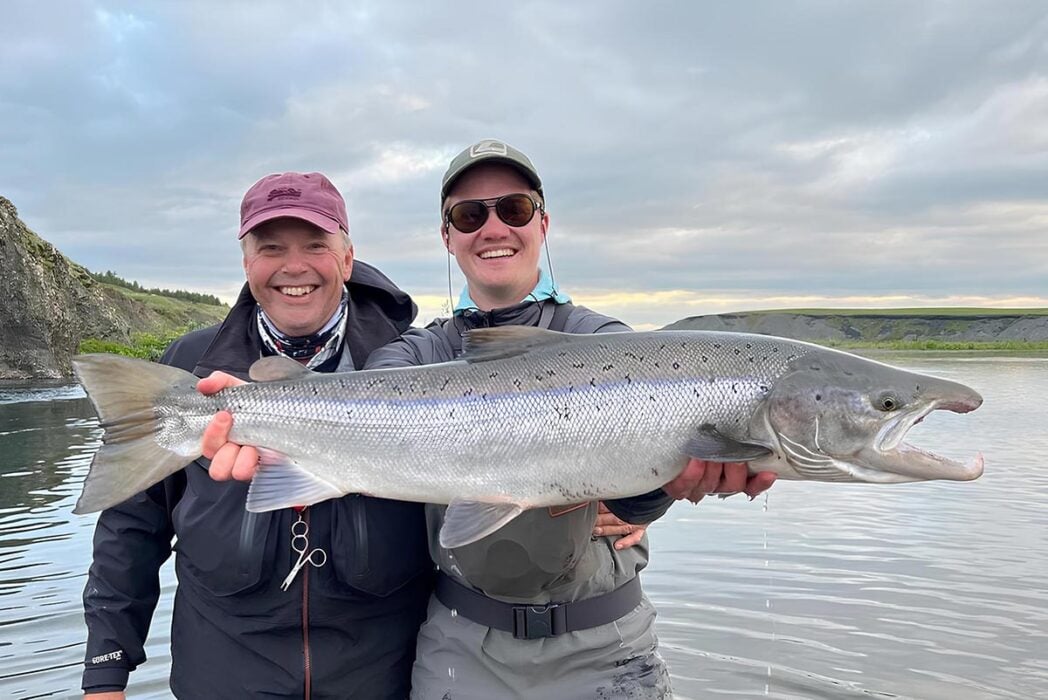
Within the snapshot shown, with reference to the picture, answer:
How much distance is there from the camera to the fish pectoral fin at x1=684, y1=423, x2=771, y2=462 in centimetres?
325

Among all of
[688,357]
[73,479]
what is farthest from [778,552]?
[73,479]

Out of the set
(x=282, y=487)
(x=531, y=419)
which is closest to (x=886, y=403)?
(x=531, y=419)

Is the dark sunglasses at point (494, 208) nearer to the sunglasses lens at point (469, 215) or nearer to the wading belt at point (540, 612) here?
the sunglasses lens at point (469, 215)

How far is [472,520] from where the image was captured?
325 centimetres

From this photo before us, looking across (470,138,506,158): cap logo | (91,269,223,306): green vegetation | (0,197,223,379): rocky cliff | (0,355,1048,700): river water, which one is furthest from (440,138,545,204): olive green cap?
(91,269,223,306): green vegetation

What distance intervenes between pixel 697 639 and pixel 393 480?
5.27 meters

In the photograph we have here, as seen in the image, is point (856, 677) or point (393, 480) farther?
point (856, 677)

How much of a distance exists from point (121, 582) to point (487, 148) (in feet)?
9.25

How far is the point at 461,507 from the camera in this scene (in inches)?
130

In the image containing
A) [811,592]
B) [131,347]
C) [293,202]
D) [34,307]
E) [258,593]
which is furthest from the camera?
[131,347]

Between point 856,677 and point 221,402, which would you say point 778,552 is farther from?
point 221,402

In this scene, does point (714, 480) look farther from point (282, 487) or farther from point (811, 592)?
point (811, 592)

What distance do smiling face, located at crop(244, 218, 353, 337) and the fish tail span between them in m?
0.59

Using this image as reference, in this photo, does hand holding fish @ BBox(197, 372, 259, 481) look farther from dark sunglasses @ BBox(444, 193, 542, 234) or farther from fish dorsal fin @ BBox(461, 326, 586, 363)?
dark sunglasses @ BBox(444, 193, 542, 234)
